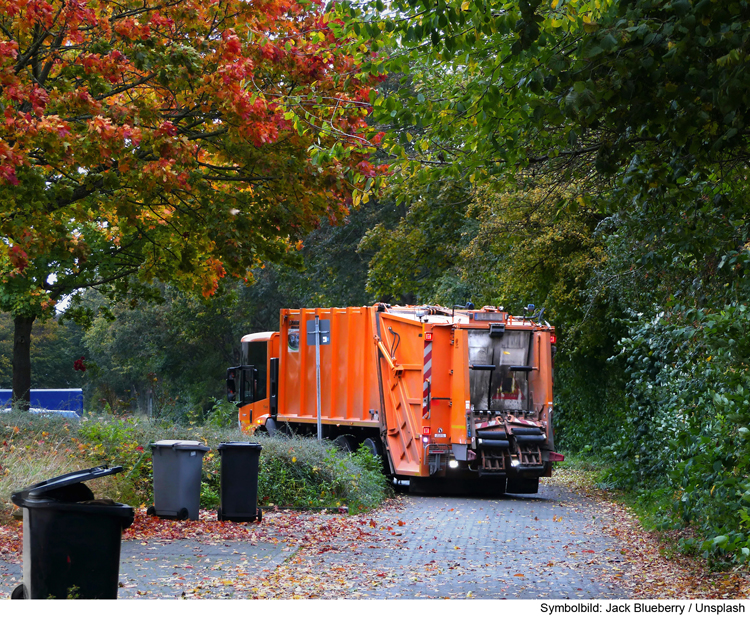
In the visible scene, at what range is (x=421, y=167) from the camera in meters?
8.61

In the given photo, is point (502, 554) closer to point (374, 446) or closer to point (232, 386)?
point (374, 446)

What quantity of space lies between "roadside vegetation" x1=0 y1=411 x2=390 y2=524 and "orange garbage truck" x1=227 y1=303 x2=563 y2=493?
120 centimetres

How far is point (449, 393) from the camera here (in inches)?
556

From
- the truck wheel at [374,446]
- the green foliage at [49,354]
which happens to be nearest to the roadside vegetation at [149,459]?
the truck wheel at [374,446]

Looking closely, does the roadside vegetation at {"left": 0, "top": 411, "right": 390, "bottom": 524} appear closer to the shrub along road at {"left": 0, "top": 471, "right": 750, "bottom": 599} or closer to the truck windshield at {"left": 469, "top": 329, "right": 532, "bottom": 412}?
the shrub along road at {"left": 0, "top": 471, "right": 750, "bottom": 599}

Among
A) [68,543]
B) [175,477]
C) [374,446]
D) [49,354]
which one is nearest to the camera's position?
[68,543]

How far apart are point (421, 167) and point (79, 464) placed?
5836 mm

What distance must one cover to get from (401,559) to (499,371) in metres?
6.49

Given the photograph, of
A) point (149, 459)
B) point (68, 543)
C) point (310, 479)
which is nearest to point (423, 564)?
point (68, 543)

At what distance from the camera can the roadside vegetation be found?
36.5ft

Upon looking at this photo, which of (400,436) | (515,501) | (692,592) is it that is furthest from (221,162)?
(692,592)

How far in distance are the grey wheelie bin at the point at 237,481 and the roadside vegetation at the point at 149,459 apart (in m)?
1.23

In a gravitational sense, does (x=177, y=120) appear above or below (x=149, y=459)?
above

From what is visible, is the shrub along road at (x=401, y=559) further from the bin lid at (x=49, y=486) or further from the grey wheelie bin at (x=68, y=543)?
the bin lid at (x=49, y=486)
